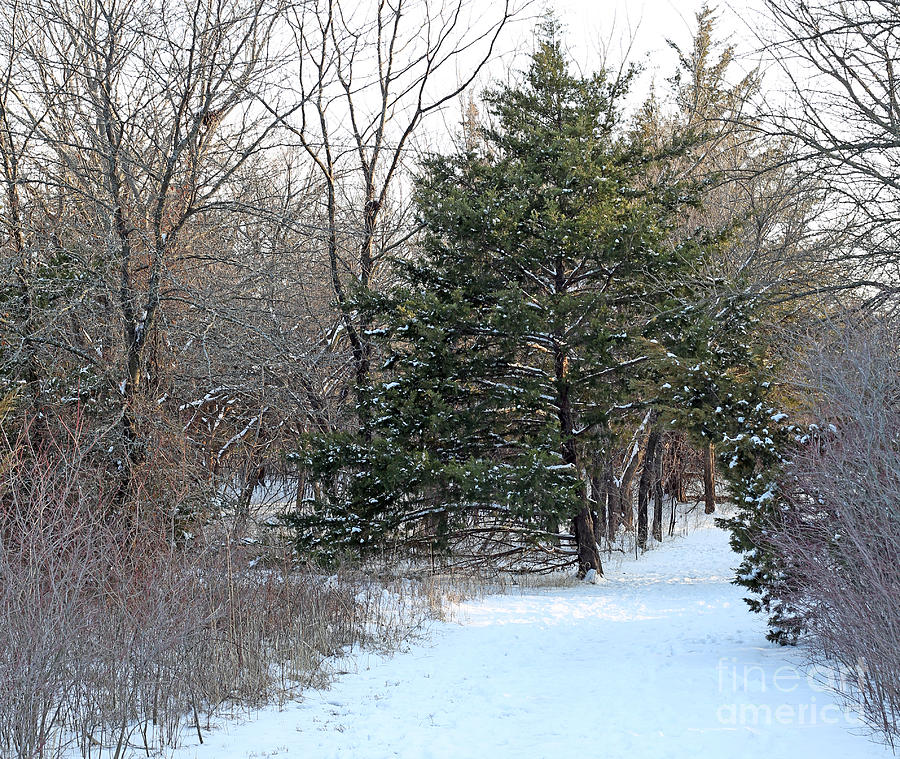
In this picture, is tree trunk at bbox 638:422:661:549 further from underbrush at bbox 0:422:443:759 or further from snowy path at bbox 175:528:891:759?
underbrush at bbox 0:422:443:759

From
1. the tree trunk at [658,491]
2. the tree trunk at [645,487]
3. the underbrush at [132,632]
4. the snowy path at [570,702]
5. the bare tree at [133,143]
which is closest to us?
the underbrush at [132,632]

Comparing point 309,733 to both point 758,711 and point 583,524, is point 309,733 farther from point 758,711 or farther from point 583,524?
point 583,524

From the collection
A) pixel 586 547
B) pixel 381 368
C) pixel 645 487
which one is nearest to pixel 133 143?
pixel 381 368

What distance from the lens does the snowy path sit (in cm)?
543

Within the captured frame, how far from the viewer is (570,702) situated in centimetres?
668

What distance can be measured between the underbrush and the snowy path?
46cm

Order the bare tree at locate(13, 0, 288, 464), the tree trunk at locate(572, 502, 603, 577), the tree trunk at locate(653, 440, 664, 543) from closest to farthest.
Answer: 1. the bare tree at locate(13, 0, 288, 464)
2. the tree trunk at locate(572, 502, 603, 577)
3. the tree trunk at locate(653, 440, 664, 543)

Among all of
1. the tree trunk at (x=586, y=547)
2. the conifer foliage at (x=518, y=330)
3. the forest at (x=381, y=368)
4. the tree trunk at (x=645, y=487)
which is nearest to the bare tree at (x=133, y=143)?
the forest at (x=381, y=368)

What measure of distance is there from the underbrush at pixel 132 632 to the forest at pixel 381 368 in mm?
37

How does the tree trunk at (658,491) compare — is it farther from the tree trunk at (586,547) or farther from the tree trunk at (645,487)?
the tree trunk at (586,547)

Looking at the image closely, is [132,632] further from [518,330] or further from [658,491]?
[658,491]

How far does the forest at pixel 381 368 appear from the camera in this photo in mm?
5957


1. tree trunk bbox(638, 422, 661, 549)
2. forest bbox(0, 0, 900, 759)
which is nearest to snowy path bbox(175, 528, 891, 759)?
forest bbox(0, 0, 900, 759)

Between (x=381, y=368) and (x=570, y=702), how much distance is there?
8.83 meters
